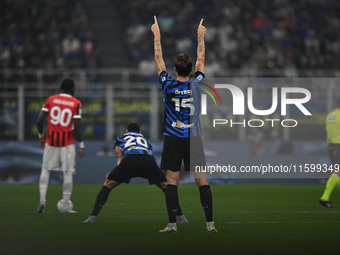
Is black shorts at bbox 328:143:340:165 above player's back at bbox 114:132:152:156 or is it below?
below

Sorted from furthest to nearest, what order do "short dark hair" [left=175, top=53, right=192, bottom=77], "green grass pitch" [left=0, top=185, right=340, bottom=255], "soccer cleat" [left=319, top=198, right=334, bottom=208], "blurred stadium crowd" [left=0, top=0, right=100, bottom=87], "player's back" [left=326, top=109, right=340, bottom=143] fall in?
"blurred stadium crowd" [left=0, top=0, right=100, bottom=87] → "player's back" [left=326, top=109, right=340, bottom=143] → "soccer cleat" [left=319, top=198, right=334, bottom=208] → "short dark hair" [left=175, top=53, right=192, bottom=77] → "green grass pitch" [left=0, top=185, right=340, bottom=255]

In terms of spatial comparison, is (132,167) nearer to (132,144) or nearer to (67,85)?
(132,144)

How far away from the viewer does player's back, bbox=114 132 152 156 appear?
10266 mm

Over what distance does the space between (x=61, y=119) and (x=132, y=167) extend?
1.83 meters

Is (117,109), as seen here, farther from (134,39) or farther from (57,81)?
(134,39)

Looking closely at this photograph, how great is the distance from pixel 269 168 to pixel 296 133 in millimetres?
1232

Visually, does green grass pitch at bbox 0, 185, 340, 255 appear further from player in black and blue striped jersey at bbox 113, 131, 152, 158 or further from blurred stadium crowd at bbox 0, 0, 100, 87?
blurred stadium crowd at bbox 0, 0, 100, 87

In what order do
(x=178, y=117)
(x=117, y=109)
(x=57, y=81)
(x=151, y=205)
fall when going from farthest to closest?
(x=57, y=81)
(x=117, y=109)
(x=151, y=205)
(x=178, y=117)

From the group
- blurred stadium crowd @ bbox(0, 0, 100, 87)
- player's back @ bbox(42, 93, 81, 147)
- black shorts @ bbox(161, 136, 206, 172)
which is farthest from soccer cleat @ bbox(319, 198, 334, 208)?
blurred stadium crowd @ bbox(0, 0, 100, 87)

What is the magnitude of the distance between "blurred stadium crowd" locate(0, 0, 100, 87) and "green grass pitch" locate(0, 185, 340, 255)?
7.94m

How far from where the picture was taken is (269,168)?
2002 cm

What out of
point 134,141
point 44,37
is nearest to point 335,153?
point 134,141

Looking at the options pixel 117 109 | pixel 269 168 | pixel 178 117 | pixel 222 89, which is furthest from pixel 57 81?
pixel 178 117

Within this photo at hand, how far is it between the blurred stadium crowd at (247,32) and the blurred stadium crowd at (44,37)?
1.80m
